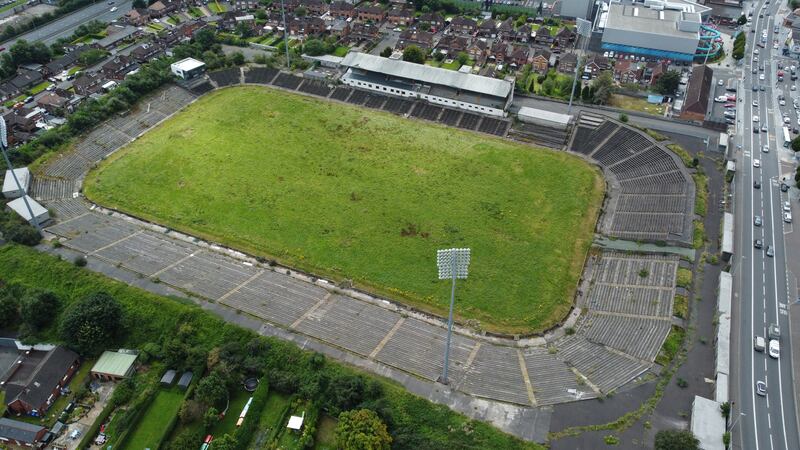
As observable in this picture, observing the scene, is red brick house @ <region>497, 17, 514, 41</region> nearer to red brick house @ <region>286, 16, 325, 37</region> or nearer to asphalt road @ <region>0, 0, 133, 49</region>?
red brick house @ <region>286, 16, 325, 37</region>

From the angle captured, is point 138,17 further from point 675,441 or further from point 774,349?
point 774,349

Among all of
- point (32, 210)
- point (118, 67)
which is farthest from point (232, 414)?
point (118, 67)

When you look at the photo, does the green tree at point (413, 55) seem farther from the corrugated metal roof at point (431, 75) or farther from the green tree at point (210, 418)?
the green tree at point (210, 418)

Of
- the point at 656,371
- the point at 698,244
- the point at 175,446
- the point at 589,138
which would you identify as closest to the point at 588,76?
the point at 589,138

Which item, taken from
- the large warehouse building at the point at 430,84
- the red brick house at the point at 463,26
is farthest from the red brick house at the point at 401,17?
the large warehouse building at the point at 430,84

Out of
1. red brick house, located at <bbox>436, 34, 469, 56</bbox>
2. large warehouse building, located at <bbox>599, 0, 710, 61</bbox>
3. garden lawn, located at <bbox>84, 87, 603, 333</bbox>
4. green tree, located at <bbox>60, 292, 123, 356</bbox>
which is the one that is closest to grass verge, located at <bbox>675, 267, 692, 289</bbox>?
garden lawn, located at <bbox>84, 87, 603, 333</bbox>

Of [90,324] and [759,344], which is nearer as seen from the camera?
[90,324]
